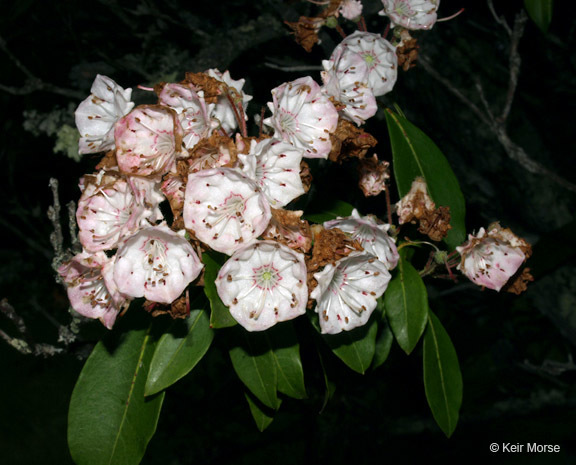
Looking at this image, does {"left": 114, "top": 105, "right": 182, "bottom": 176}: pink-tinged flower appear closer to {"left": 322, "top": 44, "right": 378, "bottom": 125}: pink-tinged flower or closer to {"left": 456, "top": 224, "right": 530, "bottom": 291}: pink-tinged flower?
{"left": 322, "top": 44, "right": 378, "bottom": 125}: pink-tinged flower

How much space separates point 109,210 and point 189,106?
267 millimetres

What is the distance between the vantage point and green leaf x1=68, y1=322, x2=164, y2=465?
133 cm

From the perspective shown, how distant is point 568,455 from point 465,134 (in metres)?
2.03

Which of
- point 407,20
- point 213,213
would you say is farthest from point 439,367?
point 407,20

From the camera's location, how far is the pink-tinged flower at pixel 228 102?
1.16m

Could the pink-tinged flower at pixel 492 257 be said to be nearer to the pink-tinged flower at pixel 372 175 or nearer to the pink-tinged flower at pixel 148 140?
the pink-tinged flower at pixel 372 175

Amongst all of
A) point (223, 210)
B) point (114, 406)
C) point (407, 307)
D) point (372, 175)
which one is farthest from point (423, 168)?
point (114, 406)

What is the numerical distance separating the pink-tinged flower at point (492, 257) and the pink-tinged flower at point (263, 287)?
477 millimetres

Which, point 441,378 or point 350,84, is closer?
point 350,84

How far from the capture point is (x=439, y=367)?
1501 millimetres

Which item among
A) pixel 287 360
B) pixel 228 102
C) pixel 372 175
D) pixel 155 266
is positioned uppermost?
pixel 228 102

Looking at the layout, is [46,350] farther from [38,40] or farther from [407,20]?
[38,40]

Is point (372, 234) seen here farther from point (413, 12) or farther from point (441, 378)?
point (413, 12)

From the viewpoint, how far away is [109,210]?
1.09 metres
